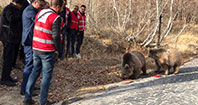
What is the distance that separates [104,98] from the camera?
5719 millimetres

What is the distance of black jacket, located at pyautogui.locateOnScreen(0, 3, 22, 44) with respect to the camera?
20.0ft

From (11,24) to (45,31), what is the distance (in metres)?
2.07

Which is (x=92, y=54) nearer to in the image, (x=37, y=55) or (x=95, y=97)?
(x=95, y=97)

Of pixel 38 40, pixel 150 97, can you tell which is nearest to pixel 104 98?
pixel 150 97

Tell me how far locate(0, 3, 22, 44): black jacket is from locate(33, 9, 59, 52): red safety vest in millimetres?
1813

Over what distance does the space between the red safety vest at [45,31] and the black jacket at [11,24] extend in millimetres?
1813

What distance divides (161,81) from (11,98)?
489 centimetres

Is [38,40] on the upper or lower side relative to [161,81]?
upper

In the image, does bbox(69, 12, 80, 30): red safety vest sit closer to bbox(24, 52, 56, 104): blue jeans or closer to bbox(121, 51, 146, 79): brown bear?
bbox(121, 51, 146, 79): brown bear

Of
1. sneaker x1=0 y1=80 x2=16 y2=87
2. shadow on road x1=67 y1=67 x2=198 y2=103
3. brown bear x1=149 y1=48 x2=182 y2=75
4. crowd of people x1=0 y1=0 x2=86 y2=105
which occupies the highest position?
crowd of people x1=0 y1=0 x2=86 y2=105

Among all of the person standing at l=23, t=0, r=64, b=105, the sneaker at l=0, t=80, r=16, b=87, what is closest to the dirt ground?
the sneaker at l=0, t=80, r=16, b=87

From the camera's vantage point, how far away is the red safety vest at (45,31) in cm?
456

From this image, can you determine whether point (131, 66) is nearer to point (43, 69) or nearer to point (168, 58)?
point (168, 58)

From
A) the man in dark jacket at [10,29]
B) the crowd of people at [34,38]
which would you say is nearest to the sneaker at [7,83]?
the crowd of people at [34,38]
